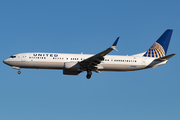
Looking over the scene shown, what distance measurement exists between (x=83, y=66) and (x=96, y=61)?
7.64ft

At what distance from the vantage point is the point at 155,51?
4997 centimetres

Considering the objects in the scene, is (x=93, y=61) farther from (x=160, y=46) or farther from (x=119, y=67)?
(x=160, y=46)

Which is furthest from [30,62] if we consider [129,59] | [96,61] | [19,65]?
[129,59]

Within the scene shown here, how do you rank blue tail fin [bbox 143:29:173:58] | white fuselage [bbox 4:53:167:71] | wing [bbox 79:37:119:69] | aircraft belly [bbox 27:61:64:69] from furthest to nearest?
blue tail fin [bbox 143:29:173:58]
white fuselage [bbox 4:53:167:71]
aircraft belly [bbox 27:61:64:69]
wing [bbox 79:37:119:69]

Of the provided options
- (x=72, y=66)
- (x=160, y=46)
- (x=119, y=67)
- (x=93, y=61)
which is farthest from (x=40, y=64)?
(x=160, y=46)

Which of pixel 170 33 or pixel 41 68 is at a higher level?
pixel 170 33

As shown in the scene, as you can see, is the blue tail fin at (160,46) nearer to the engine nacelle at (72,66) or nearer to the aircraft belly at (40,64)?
the engine nacelle at (72,66)

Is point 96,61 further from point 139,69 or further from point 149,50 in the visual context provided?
point 149,50

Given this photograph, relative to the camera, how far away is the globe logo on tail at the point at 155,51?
49.3 meters

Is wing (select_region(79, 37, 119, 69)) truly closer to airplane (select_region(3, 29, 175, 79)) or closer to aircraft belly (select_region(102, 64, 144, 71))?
airplane (select_region(3, 29, 175, 79))

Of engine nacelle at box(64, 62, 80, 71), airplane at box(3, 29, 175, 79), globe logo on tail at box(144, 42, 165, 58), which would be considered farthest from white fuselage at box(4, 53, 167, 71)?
globe logo on tail at box(144, 42, 165, 58)

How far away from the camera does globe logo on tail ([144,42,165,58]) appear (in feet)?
162

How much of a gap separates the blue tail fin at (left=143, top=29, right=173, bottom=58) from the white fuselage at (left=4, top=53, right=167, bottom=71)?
2955 millimetres

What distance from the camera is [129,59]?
46406mm
